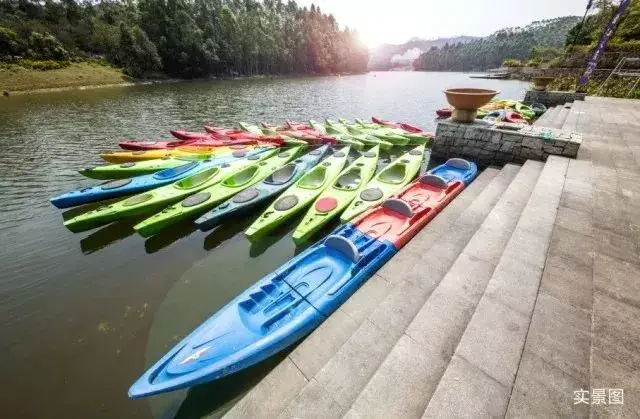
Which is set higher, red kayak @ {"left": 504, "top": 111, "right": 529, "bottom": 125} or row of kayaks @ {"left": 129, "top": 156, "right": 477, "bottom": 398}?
red kayak @ {"left": 504, "top": 111, "right": 529, "bottom": 125}

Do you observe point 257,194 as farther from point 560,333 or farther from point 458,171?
point 560,333

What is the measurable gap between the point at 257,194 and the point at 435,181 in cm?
491

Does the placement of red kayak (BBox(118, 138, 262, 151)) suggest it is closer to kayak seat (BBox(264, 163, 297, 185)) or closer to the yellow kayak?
the yellow kayak

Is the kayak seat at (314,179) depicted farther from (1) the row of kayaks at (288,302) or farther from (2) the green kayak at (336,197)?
(1) the row of kayaks at (288,302)

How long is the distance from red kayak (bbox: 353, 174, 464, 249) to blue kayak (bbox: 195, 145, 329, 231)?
328 cm

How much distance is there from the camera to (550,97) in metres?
18.3

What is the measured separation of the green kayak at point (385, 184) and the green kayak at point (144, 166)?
541 cm

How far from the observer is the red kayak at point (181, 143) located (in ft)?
40.4

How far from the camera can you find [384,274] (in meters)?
4.59

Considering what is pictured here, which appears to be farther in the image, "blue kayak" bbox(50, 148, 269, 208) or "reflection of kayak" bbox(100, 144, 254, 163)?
"reflection of kayak" bbox(100, 144, 254, 163)

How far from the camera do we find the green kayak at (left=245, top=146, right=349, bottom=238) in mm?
6715

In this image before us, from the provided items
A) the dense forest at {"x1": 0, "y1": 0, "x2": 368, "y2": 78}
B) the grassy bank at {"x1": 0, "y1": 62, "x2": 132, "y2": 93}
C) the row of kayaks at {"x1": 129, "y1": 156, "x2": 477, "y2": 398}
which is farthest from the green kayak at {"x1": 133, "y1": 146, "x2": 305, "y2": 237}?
the dense forest at {"x1": 0, "y1": 0, "x2": 368, "y2": 78}

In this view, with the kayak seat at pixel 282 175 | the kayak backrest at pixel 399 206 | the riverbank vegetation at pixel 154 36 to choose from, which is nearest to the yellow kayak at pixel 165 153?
the kayak seat at pixel 282 175

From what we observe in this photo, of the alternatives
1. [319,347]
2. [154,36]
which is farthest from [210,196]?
[154,36]
